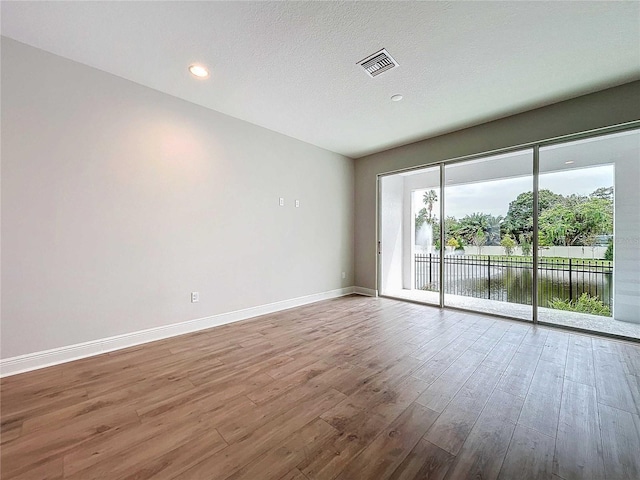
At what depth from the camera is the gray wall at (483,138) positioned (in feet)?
9.33

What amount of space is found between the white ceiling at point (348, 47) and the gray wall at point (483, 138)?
17cm

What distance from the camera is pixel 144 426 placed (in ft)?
5.21

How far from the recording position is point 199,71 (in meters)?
2.58

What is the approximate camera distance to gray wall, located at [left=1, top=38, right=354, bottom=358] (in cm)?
222

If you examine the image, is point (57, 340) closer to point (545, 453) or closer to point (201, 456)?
point (201, 456)

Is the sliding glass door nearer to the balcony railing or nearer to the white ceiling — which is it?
the balcony railing

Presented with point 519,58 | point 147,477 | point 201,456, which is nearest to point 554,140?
point 519,58

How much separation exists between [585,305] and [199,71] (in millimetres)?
5286

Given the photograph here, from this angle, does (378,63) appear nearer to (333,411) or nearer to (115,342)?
(333,411)

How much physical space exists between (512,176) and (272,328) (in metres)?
3.99

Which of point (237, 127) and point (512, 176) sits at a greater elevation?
point (237, 127)

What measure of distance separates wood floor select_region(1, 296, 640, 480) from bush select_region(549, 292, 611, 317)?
0.45 meters

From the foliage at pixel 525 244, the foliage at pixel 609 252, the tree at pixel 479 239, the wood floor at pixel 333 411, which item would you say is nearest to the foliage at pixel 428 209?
the tree at pixel 479 239

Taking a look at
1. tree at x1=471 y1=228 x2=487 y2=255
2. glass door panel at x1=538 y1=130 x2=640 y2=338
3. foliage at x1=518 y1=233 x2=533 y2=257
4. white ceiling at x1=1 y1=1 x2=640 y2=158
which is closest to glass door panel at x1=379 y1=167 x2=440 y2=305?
tree at x1=471 y1=228 x2=487 y2=255
